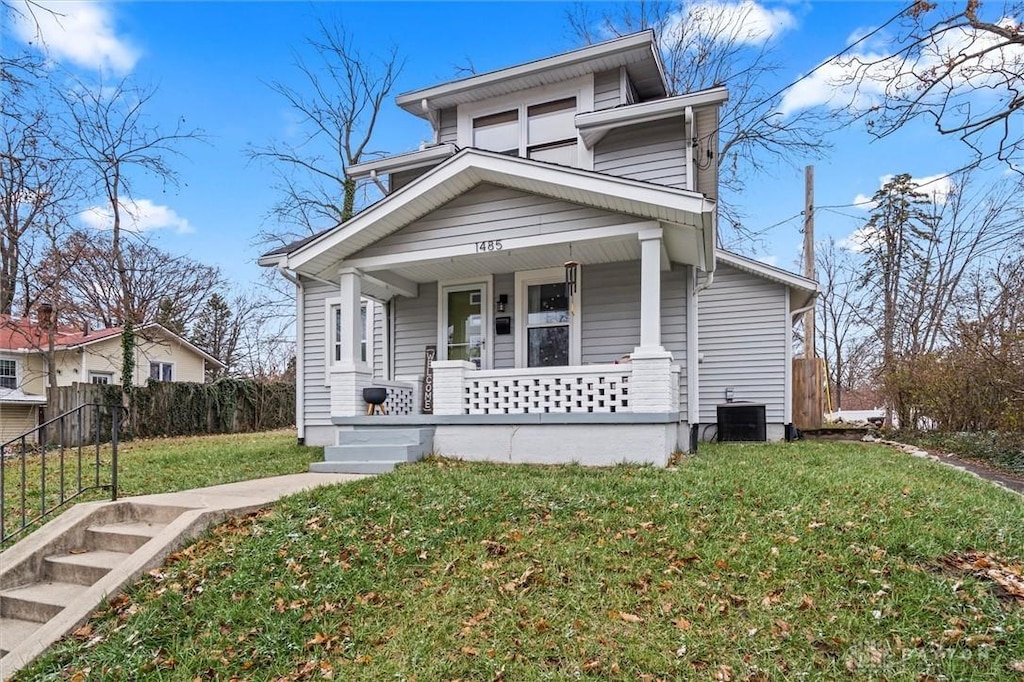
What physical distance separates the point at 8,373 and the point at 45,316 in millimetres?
5265

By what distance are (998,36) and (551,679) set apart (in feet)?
22.9

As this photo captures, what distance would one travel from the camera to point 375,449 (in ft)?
24.8

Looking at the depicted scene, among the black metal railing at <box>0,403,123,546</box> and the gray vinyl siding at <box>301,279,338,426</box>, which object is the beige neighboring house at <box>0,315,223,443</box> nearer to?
the black metal railing at <box>0,403,123,546</box>

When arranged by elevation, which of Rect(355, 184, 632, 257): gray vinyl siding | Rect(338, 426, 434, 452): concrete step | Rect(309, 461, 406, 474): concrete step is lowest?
Rect(309, 461, 406, 474): concrete step

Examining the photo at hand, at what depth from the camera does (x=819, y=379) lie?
1309 centimetres

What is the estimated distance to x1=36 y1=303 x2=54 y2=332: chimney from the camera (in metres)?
16.5

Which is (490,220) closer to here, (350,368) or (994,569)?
(350,368)

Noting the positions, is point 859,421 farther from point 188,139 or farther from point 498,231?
point 188,139

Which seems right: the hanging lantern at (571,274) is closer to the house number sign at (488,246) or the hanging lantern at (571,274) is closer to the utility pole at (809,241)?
the house number sign at (488,246)

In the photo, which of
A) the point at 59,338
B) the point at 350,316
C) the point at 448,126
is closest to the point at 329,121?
the point at 448,126

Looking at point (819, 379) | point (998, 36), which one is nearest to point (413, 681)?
point (998, 36)

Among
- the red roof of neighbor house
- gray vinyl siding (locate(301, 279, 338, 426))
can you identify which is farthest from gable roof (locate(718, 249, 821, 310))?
the red roof of neighbor house

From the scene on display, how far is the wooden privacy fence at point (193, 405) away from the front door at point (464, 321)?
10864 mm

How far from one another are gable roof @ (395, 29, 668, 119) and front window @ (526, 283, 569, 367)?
146 inches
